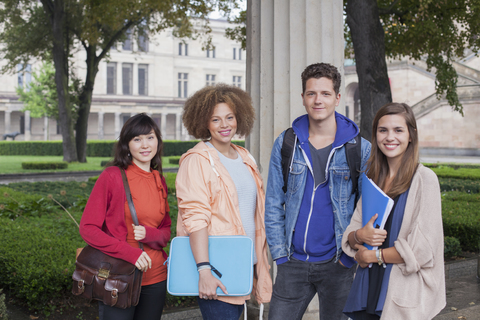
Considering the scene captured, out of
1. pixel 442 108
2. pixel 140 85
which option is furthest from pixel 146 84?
pixel 442 108

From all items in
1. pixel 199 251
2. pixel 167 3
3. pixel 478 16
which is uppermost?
pixel 167 3

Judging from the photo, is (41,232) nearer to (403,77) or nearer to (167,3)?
(167,3)

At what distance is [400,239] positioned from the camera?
75.3 inches

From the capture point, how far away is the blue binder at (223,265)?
6.70 ft

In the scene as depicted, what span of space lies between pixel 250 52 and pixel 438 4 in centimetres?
694

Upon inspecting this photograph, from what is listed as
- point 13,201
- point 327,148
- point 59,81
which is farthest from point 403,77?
point 327,148

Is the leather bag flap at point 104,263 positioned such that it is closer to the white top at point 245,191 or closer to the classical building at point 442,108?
the white top at point 245,191

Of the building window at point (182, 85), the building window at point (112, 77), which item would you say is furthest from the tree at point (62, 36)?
the building window at point (182, 85)

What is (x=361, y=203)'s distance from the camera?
2.13 meters

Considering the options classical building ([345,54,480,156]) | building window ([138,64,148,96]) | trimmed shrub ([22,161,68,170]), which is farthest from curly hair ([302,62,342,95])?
building window ([138,64,148,96])

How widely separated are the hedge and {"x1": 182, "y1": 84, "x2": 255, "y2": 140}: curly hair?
29.3 m

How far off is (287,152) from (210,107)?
461 millimetres

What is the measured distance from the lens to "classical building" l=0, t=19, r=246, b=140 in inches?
1957

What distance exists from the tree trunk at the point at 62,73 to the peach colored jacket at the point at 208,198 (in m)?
18.7
